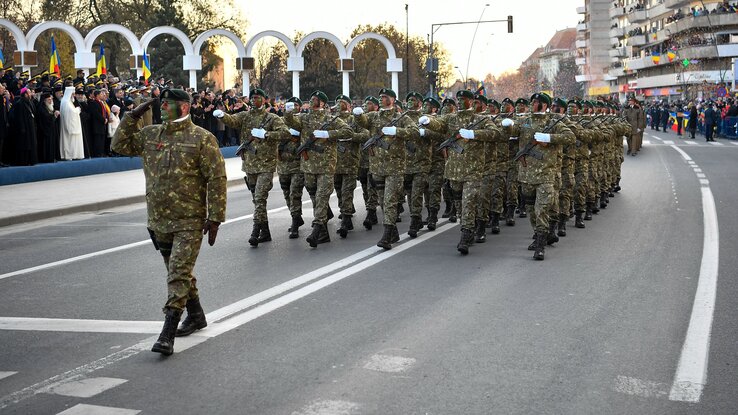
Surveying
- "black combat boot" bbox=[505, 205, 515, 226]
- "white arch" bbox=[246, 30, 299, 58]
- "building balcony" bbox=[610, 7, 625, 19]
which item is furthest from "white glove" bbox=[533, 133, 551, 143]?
"building balcony" bbox=[610, 7, 625, 19]

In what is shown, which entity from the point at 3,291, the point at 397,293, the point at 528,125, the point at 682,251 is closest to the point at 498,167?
the point at 528,125

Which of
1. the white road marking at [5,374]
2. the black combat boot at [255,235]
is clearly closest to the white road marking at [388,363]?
the white road marking at [5,374]

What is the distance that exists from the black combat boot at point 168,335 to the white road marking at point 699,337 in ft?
11.2

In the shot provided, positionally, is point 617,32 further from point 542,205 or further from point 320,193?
point 542,205

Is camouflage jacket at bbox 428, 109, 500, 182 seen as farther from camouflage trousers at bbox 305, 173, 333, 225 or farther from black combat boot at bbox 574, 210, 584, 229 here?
black combat boot at bbox 574, 210, 584, 229

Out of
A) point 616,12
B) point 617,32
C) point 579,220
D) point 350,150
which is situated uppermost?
point 616,12

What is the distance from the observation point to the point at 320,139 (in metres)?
12.8

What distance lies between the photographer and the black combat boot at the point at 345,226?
13.3m

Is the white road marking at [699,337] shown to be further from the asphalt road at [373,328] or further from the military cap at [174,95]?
the military cap at [174,95]

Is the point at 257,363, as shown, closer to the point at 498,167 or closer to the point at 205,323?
the point at 205,323

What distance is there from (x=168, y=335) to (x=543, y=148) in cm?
639

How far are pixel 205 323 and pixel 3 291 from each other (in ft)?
9.77

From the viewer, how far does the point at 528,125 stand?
39.7 feet

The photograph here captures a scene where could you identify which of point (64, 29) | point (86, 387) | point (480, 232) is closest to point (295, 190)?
point (480, 232)
